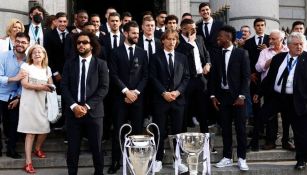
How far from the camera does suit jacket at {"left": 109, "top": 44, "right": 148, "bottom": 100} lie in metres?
7.51

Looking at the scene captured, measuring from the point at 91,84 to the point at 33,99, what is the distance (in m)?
1.09

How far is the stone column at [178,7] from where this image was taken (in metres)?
14.2

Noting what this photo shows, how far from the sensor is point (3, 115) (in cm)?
797

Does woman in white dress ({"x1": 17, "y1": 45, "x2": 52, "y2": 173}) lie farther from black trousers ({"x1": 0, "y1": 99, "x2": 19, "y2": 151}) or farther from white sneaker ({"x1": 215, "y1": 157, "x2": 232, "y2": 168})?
white sneaker ({"x1": 215, "y1": 157, "x2": 232, "y2": 168})

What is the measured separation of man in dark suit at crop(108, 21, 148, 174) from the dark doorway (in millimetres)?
7377

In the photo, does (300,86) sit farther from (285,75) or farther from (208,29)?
(208,29)

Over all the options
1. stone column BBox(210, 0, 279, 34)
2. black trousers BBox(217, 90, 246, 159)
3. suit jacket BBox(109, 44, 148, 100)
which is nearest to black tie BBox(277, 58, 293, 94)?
black trousers BBox(217, 90, 246, 159)

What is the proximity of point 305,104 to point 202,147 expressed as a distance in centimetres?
280

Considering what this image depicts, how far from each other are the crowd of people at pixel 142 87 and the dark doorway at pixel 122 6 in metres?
7.04

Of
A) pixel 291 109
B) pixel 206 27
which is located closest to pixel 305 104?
pixel 291 109

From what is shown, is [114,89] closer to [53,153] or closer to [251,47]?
[53,153]

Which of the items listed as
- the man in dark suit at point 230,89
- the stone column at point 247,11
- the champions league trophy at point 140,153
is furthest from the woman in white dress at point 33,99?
the stone column at point 247,11

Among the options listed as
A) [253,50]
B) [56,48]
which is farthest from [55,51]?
[253,50]

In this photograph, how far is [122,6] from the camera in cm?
1697
